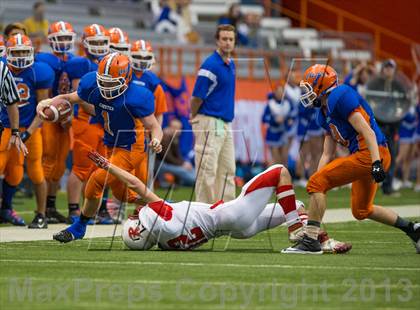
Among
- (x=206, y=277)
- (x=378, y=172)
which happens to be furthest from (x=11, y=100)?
(x=206, y=277)

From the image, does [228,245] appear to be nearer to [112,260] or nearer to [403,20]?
[112,260]

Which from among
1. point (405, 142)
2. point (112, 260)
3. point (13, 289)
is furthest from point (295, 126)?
point (13, 289)

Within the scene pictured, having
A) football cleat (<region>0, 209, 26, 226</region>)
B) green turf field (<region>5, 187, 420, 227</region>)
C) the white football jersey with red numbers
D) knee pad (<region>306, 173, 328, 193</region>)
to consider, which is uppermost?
knee pad (<region>306, 173, 328, 193</region>)

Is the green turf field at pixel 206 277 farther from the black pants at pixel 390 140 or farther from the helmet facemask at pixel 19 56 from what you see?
the black pants at pixel 390 140

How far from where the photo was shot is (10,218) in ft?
40.7

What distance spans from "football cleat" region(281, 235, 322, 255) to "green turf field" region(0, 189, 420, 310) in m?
0.17

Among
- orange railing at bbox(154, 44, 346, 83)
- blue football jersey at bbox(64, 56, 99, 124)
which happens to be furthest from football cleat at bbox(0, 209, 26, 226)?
orange railing at bbox(154, 44, 346, 83)

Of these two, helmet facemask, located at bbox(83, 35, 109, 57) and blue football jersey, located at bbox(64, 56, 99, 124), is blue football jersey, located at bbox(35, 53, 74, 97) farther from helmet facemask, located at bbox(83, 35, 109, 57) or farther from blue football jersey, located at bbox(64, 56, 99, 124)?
helmet facemask, located at bbox(83, 35, 109, 57)

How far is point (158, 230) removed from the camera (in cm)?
930

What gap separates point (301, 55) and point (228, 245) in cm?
1497

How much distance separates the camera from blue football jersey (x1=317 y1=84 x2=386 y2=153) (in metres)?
9.37

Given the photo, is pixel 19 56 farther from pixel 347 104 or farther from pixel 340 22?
pixel 340 22

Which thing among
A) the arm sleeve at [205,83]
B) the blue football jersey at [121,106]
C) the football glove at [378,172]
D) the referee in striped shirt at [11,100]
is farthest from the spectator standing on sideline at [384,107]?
the football glove at [378,172]

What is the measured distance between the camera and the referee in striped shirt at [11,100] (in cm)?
1104
